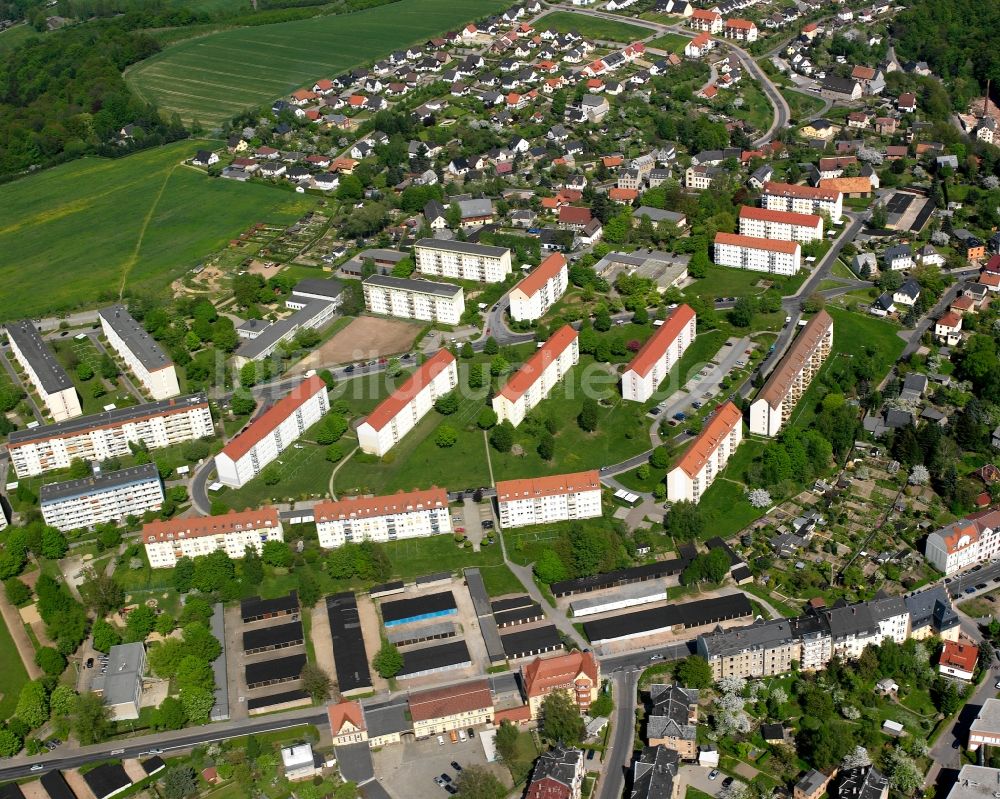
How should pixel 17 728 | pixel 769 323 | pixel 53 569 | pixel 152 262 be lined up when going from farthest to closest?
pixel 152 262
pixel 769 323
pixel 53 569
pixel 17 728

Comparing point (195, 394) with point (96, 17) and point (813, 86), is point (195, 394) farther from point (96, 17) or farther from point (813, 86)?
point (96, 17)

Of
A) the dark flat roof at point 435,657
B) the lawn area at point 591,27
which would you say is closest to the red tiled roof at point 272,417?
the dark flat roof at point 435,657

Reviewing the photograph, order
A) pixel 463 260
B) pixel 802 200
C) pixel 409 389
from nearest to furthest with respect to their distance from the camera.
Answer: pixel 409 389
pixel 463 260
pixel 802 200

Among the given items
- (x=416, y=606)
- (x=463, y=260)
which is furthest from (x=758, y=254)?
(x=416, y=606)

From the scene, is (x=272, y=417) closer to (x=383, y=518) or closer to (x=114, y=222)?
(x=383, y=518)

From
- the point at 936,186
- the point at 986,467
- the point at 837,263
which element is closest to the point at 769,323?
the point at 837,263
